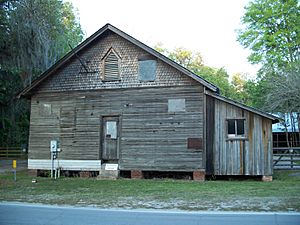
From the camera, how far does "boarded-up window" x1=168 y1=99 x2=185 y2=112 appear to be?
16109 mm

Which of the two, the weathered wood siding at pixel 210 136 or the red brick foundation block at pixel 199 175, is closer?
the red brick foundation block at pixel 199 175


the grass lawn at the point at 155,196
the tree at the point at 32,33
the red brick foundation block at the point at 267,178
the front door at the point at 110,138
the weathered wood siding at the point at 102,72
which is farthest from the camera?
the front door at the point at 110,138

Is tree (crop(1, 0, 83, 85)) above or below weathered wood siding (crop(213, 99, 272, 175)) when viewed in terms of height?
above

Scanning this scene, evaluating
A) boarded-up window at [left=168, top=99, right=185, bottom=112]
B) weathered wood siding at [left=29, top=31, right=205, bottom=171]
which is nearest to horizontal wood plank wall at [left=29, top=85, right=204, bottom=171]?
weathered wood siding at [left=29, top=31, right=205, bottom=171]

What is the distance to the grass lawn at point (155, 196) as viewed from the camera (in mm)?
9276

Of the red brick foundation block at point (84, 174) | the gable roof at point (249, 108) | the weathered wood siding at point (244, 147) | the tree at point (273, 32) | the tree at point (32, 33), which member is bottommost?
the red brick foundation block at point (84, 174)

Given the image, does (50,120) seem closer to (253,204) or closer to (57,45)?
(57,45)

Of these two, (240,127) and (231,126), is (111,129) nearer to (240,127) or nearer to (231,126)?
(231,126)

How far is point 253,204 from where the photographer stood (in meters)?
9.28

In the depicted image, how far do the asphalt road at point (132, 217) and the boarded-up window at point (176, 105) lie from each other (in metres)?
8.08

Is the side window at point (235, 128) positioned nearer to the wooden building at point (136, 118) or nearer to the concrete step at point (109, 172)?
the wooden building at point (136, 118)

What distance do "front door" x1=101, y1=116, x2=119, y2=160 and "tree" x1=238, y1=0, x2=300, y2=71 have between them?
2098 cm

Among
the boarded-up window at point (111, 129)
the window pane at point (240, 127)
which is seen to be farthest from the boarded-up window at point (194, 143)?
the boarded-up window at point (111, 129)

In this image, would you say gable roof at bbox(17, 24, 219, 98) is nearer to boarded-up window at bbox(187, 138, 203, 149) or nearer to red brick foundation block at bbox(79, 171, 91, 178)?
boarded-up window at bbox(187, 138, 203, 149)
